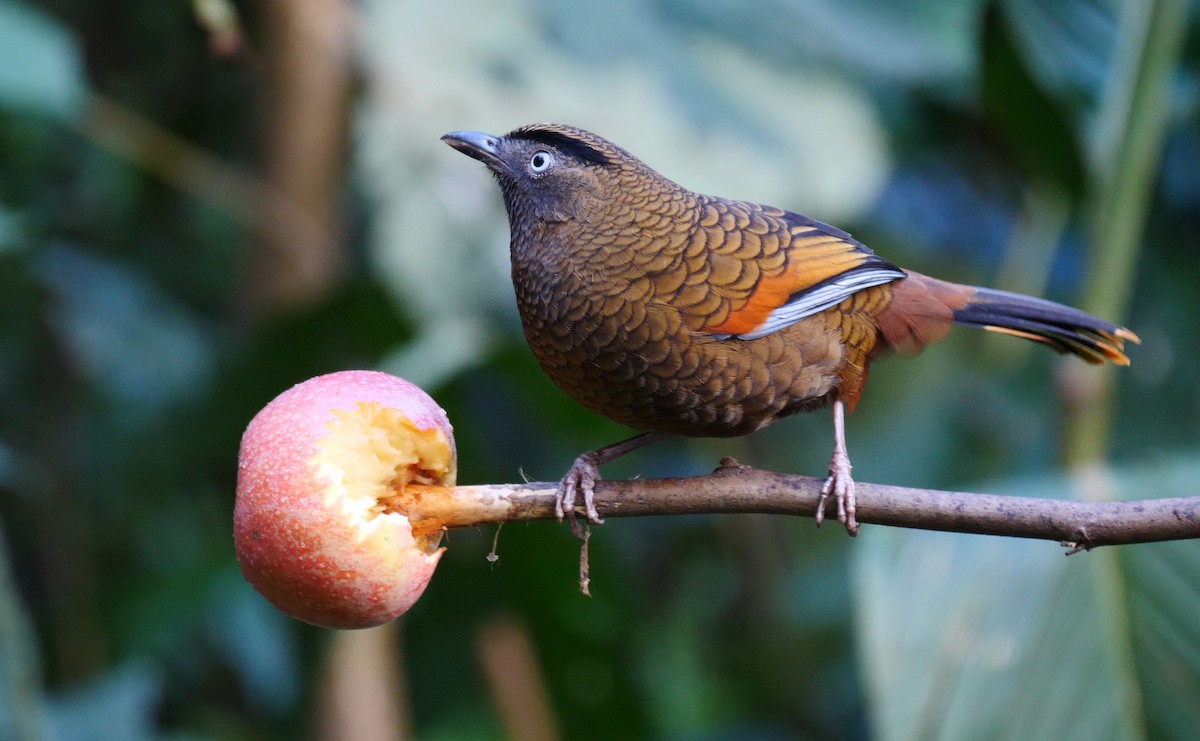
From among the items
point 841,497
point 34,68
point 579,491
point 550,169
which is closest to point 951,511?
point 841,497

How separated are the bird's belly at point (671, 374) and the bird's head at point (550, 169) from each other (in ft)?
0.73

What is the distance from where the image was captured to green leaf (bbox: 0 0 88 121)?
309 cm

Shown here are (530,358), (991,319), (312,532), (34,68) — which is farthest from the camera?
(530,358)

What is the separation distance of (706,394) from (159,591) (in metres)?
2.53

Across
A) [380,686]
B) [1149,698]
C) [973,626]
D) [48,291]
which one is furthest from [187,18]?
[1149,698]

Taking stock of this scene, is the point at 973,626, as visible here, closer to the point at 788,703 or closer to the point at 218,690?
the point at 788,703

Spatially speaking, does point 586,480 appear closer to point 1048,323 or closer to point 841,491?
point 841,491

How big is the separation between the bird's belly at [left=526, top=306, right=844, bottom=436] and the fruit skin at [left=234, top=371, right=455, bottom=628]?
364 millimetres

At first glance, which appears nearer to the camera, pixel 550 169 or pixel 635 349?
pixel 635 349

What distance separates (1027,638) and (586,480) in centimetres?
122

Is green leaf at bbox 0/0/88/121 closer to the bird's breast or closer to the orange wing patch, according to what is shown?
the bird's breast

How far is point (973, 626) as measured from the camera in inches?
96.4

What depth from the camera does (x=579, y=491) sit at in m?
1.76

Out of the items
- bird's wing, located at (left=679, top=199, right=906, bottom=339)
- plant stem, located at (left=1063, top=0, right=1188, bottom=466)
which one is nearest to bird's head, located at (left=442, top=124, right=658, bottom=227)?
bird's wing, located at (left=679, top=199, right=906, bottom=339)
